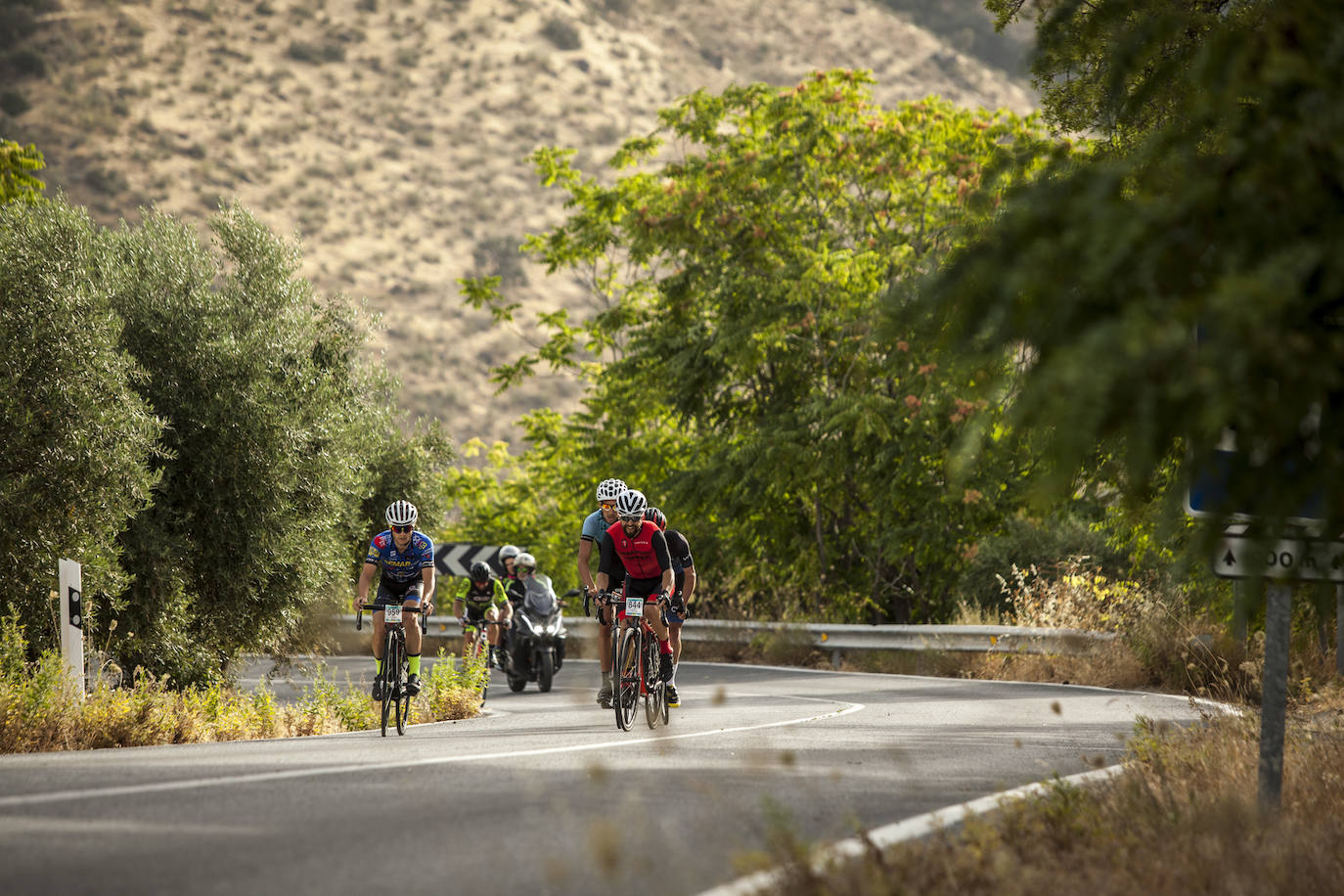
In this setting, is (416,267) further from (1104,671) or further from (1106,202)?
(1106,202)

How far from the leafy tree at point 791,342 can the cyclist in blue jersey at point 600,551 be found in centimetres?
1228

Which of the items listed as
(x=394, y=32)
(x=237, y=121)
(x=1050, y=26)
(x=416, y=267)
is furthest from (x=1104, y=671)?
(x=394, y=32)

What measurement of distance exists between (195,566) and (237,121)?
279 feet

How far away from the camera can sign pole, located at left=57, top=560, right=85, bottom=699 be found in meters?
12.0

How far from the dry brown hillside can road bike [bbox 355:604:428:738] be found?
204 feet

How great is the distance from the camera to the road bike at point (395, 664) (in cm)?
1220

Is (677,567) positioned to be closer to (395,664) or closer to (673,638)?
(673,638)

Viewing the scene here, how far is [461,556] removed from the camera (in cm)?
2716

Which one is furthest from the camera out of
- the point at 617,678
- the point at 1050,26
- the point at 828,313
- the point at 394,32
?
the point at 394,32

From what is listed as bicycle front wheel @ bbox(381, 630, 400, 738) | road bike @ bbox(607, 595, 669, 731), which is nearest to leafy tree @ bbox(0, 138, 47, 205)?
bicycle front wheel @ bbox(381, 630, 400, 738)

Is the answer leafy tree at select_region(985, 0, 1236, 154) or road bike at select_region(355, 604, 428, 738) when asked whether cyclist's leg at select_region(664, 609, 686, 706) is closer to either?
road bike at select_region(355, 604, 428, 738)

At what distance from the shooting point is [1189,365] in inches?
157

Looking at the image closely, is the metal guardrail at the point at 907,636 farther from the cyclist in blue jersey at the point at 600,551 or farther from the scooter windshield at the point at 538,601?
the cyclist in blue jersey at the point at 600,551

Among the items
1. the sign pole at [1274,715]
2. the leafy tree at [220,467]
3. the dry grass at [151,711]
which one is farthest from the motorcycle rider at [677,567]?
the leafy tree at [220,467]
